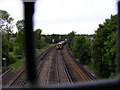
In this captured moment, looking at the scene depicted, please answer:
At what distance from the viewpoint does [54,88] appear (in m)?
0.73

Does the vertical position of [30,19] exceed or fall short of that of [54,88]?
it exceeds it

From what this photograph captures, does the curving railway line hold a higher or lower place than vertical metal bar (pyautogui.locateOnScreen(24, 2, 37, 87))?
lower

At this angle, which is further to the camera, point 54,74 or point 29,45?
point 54,74

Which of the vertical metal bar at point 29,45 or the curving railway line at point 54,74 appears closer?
the vertical metal bar at point 29,45

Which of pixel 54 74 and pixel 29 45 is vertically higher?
pixel 29 45

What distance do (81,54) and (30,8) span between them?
25955mm

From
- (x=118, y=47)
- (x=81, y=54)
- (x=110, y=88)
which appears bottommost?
(x=81, y=54)

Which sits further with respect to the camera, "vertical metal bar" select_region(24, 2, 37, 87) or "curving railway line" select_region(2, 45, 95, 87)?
"curving railway line" select_region(2, 45, 95, 87)

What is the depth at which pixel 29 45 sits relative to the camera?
2.58 feet

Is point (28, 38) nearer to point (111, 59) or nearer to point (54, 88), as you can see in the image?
point (54, 88)

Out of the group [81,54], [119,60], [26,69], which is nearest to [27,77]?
[26,69]

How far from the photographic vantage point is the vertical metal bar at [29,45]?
0.75m

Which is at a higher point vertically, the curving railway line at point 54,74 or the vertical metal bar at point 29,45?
the vertical metal bar at point 29,45

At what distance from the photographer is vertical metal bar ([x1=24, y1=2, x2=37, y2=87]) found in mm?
746
